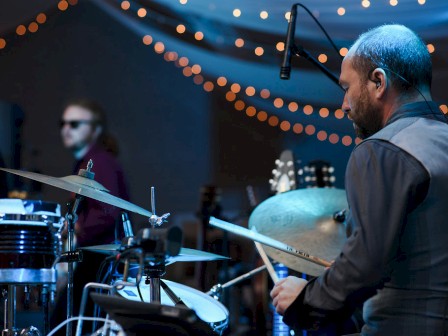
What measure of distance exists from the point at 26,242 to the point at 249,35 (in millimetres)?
1960

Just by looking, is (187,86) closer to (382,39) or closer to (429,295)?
(382,39)

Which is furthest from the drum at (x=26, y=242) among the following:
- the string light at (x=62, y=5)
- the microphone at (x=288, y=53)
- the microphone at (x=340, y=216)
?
the string light at (x=62, y=5)

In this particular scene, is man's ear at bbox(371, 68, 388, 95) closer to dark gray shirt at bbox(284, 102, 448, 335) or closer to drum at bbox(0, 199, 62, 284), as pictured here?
dark gray shirt at bbox(284, 102, 448, 335)

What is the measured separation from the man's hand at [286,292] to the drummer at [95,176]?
2.07 metres

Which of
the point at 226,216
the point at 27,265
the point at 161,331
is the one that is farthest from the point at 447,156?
the point at 226,216

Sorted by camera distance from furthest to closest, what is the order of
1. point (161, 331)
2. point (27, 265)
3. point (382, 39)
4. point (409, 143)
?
point (27, 265)
point (382, 39)
point (409, 143)
point (161, 331)

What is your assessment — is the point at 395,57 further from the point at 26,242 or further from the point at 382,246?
the point at 26,242

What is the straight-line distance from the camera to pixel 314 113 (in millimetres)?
4414

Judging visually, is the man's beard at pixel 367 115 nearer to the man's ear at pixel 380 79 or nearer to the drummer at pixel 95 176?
the man's ear at pixel 380 79

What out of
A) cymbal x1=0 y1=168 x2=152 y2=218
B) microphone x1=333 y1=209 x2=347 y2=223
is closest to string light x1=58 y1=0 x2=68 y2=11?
cymbal x1=0 y1=168 x2=152 y2=218

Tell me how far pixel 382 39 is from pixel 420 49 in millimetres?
121

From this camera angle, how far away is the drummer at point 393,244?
1704 millimetres

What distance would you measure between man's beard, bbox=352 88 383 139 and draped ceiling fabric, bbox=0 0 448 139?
→ 2409mm

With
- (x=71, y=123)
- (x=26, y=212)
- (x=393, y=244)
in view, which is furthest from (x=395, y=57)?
(x=71, y=123)
